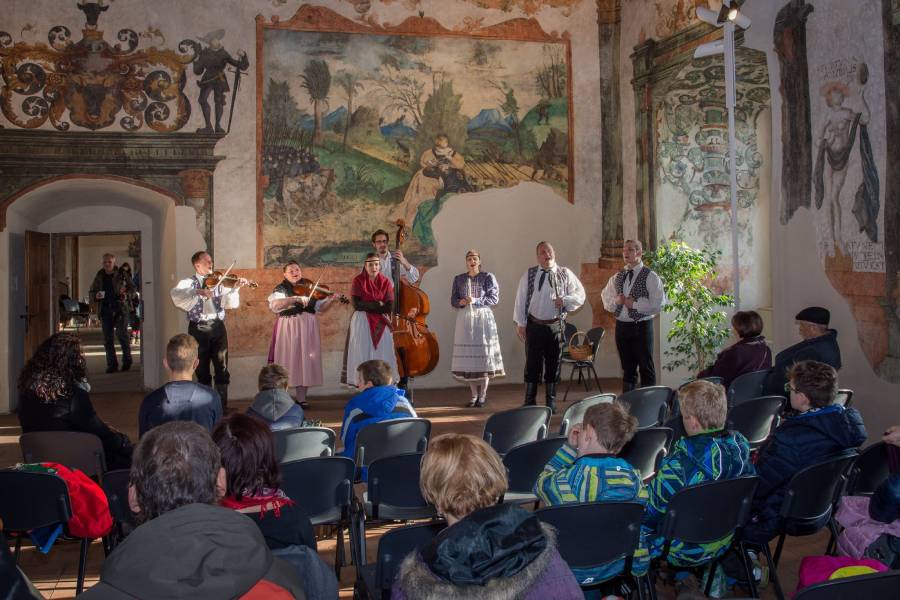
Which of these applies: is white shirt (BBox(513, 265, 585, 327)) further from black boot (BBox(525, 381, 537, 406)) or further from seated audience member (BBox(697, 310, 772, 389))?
seated audience member (BBox(697, 310, 772, 389))

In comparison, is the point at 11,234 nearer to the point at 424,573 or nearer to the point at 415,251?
the point at 415,251

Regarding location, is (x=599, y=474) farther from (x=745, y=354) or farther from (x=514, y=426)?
(x=745, y=354)

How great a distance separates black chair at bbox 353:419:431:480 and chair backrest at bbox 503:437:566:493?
59 centimetres

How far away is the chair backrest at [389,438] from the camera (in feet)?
15.2

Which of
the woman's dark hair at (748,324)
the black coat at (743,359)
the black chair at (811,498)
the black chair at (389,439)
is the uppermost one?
the woman's dark hair at (748,324)

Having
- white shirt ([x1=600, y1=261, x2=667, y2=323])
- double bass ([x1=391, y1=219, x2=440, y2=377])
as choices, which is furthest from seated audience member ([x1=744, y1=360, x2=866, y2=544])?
double bass ([x1=391, y1=219, x2=440, y2=377])

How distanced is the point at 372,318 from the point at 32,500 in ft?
17.3

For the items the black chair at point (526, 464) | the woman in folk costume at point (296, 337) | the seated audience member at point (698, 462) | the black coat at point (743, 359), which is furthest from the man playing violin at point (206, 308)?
the seated audience member at point (698, 462)

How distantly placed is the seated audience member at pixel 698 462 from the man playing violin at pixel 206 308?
6067 millimetres

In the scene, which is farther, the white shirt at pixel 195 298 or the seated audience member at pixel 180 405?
the white shirt at pixel 195 298

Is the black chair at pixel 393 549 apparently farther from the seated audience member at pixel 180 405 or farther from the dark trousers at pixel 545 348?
the dark trousers at pixel 545 348

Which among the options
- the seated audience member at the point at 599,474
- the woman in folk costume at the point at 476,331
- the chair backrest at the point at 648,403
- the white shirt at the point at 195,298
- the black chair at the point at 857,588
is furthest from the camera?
the woman in folk costume at the point at 476,331

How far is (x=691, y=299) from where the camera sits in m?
9.88

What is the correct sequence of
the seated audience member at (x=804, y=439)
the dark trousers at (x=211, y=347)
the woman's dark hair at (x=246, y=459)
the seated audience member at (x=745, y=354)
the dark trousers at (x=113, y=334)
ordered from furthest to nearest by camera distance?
the dark trousers at (x=113, y=334) < the dark trousers at (x=211, y=347) < the seated audience member at (x=745, y=354) < the seated audience member at (x=804, y=439) < the woman's dark hair at (x=246, y=459)
